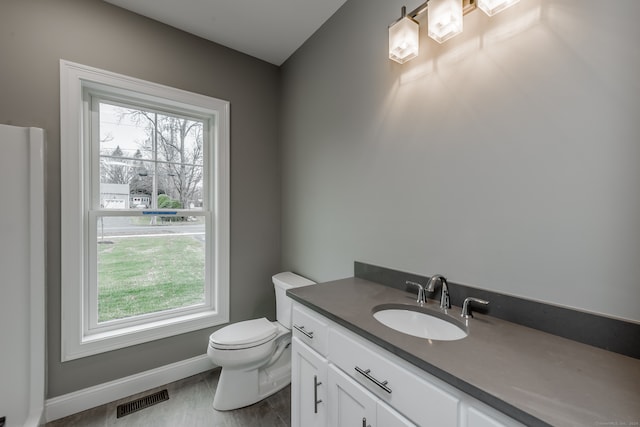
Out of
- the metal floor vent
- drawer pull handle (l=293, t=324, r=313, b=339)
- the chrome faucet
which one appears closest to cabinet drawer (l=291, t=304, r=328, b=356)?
drawer pull handle (l=293, t=324, r=313, b=339)

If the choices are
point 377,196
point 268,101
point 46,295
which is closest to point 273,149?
point 268,101

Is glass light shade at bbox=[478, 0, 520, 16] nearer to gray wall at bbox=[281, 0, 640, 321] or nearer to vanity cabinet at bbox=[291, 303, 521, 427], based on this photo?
gray wall at bbox=[281, 0, 640, 321]

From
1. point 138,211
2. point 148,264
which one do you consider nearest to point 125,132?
point 138,211

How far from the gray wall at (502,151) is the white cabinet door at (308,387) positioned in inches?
24.0

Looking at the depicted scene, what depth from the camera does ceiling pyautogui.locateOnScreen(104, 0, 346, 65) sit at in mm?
1769

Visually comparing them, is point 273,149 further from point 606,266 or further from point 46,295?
point 606,266

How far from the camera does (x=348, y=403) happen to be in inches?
39.1

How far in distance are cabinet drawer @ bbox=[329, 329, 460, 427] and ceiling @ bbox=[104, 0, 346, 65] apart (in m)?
2.01

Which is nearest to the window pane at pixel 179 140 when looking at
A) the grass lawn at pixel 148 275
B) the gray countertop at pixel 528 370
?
the grass lawn at pixel 148 275

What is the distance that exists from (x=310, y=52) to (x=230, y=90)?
725 mm

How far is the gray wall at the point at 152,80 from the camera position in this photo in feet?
5.09

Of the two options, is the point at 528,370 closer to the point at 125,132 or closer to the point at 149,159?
the point at 149,159

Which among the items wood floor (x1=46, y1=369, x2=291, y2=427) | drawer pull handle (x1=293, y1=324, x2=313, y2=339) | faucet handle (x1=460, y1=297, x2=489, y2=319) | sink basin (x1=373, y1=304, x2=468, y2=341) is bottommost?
wood floor (x1=46, y1=369, x2=291, y2=427)

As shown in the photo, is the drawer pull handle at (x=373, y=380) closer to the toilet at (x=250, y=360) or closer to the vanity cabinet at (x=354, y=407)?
the vanity cabinet at (x=354, y=407)
